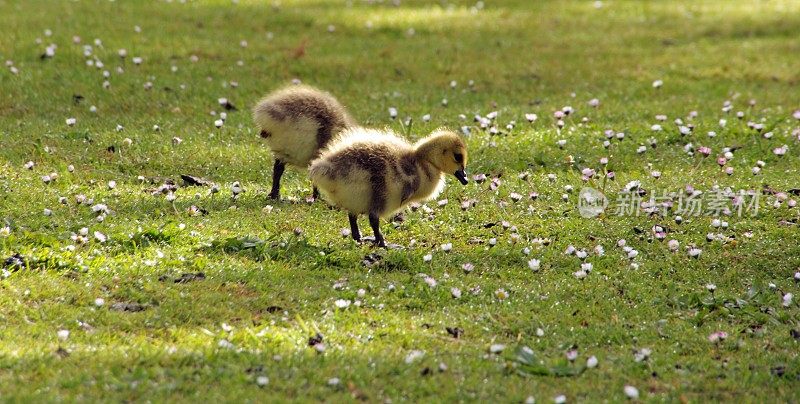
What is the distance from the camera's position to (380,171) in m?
10.1

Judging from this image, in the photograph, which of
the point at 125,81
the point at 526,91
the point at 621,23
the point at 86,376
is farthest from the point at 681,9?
the point at 86,376

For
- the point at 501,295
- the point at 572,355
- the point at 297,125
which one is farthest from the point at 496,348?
the point at 297,125

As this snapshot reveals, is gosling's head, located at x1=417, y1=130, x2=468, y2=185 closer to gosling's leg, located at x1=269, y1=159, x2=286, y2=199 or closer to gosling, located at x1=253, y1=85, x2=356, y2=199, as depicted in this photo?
gosling, located at x1=253, y1=85, x2=356, y2=199

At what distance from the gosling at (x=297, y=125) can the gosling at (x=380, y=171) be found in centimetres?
78

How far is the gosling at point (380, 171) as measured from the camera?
32.8 feet

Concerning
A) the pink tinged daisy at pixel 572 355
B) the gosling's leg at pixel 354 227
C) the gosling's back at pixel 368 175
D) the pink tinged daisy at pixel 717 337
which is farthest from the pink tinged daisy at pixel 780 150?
the pink tinged daisy at pixel 572 355

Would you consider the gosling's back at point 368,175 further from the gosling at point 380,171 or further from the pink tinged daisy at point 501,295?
the pink tinged daisy at point 501,295

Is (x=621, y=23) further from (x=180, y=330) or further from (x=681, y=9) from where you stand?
(x=180, y=330)

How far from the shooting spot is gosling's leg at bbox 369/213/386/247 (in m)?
10.2

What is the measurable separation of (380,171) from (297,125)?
179 cm

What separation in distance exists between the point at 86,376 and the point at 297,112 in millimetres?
4924

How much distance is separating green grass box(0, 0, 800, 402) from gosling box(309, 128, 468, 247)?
1.54 ft

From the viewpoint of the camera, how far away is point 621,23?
21828 millimetres

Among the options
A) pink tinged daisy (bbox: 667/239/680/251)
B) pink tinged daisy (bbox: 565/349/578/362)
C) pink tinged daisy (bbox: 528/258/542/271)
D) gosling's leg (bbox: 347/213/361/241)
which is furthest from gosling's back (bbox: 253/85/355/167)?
pink tinged daisy (bbox: 565/349/578/362)
